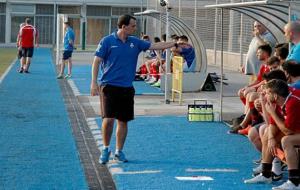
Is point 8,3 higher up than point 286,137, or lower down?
higher up

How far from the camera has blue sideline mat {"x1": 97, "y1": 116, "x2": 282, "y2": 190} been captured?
773 cm

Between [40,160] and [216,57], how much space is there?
24.7 m

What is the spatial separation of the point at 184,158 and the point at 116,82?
1.38 m

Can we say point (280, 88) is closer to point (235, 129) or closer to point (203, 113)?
point (235, 129)

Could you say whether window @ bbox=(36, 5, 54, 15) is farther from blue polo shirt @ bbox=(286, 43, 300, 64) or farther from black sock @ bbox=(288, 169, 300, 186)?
black sock @ bbox=(288, 169, 300, 186)

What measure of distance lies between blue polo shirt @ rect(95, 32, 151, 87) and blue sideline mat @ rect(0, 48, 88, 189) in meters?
1.18

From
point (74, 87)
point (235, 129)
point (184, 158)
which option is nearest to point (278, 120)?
point (184, 158)

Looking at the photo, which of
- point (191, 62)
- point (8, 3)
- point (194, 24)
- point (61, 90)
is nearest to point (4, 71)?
point (61, 90)

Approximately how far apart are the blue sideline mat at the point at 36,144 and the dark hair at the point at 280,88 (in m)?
2.31

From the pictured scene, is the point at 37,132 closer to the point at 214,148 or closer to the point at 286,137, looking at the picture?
the point at 214,148

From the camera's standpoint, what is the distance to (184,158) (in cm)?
917

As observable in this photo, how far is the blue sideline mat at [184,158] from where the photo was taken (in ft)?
25.3

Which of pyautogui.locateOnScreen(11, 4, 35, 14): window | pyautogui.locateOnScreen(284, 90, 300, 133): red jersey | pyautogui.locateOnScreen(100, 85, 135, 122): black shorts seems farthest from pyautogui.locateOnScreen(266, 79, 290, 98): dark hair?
pyautogui.locateOnScreen(11, 4, 35, 14): window

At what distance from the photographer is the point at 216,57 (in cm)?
3309
